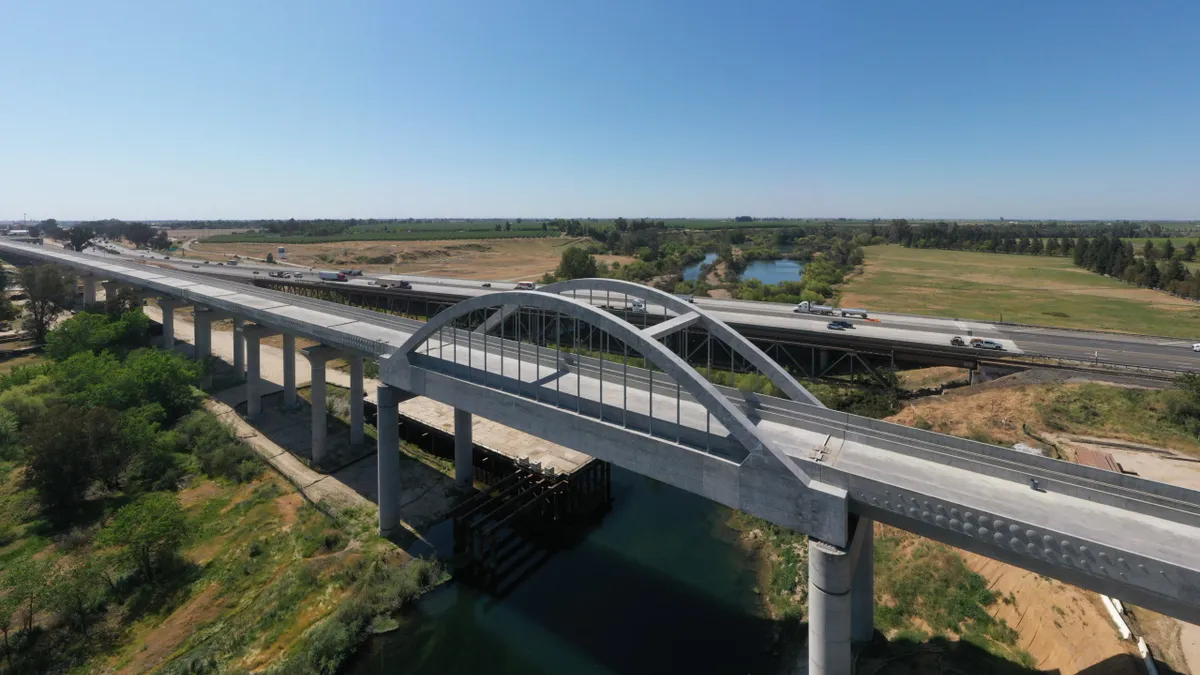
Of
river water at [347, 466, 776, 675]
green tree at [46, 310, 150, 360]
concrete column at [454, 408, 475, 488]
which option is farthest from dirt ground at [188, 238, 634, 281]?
river water at [347, 466, 776, 675]

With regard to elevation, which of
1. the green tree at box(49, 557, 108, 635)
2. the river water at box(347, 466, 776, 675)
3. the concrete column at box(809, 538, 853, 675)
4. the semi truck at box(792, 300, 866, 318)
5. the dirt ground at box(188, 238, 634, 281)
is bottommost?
the river water at box(347, 466, 776, 675)

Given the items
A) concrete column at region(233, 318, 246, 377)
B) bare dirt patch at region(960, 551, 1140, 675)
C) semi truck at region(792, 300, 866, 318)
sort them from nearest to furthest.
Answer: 1. bare dirt patch at region(960, 551, 1140, 675)
2. concrete column at region(233, 318, 246, 377)
3. semi truck at region(792, 300, 866, 318)

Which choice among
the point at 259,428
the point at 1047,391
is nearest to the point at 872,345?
→ the point at 1047,391

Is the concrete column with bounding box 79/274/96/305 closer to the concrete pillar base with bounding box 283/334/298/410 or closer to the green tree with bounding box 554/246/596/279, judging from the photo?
the concrete pillar base with bounding box 283/334/298/410

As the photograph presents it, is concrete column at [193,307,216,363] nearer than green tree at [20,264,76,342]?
Yes

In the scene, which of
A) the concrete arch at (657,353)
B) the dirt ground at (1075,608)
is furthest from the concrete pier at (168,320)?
the dirt ground at (1075,608)

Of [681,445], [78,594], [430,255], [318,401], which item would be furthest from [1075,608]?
[430,255]

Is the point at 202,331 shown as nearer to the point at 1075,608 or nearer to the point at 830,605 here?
the point at 830,605

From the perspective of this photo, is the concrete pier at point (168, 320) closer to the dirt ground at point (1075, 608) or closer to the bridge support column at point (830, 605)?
the bridge support column at point (830, 605)
